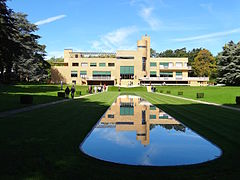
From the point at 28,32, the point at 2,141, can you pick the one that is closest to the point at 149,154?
the point at 2,141

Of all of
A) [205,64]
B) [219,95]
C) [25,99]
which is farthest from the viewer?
[205,64]

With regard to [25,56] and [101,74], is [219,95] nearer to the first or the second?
[25,56]

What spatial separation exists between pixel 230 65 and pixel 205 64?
3219 cm

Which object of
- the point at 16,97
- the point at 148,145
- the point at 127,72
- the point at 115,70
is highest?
the point at 115,70

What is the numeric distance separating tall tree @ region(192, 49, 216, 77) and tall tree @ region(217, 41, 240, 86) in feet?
84.1

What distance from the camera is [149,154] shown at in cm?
627

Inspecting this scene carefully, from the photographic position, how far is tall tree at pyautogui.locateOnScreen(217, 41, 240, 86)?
60250 millimetres

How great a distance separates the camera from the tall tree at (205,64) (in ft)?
302

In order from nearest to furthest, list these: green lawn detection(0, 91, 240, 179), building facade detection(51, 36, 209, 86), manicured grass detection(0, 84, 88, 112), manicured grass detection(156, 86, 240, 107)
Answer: green lawn detection(0, 91, 240, 179) → manicured grass detection(0, 84, 88, 112) → manicured grass detection(156, 86, 240, 107) → building facade detection(51, 36, 209, 86)

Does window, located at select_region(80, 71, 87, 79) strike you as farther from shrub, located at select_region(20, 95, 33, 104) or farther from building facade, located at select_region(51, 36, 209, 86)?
shrub, located at select_region(20, 95, 33, 104)

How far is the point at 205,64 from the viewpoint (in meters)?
92.4

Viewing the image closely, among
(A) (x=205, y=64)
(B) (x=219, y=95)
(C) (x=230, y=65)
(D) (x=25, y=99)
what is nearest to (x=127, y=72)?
(A) (x=205, y=64)

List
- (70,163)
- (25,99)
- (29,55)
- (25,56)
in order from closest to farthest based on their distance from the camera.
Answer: (70,163) → (25,99) → (25,56) → (29,55)

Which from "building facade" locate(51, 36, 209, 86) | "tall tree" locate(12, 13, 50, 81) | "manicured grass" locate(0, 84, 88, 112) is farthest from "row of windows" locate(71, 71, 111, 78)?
"manicured grass" locate(0, 84, 88, 112)
